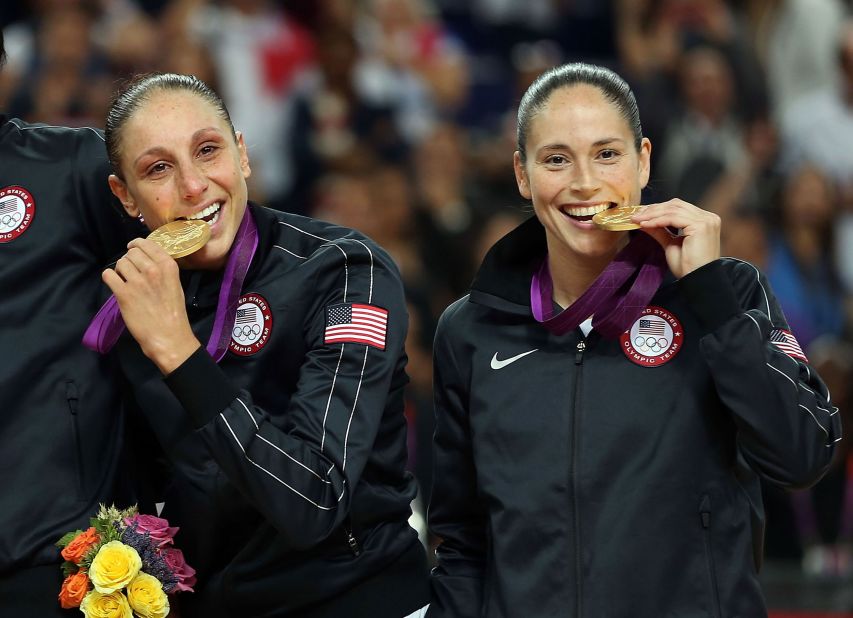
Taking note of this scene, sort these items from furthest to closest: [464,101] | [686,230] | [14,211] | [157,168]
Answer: [464,101], [14,211], [157,168], [686,230]

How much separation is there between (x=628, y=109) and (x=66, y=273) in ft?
4.43

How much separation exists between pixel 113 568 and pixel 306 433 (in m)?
0.49

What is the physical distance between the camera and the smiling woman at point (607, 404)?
→ 2785 millimetres

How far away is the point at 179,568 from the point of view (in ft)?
9.63

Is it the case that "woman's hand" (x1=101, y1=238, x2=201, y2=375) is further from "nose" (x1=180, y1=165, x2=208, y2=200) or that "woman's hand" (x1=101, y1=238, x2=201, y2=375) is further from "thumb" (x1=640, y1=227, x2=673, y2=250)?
"thumb" (x1=640, y1=227, x2=673, y2=250)

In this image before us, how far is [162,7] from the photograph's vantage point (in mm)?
8203

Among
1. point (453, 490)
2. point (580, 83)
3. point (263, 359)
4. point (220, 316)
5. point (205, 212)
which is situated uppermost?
point (580, 83)

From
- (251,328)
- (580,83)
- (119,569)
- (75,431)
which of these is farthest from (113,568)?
(580,83)

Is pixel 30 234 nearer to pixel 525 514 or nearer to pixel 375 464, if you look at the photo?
pixel 375 464

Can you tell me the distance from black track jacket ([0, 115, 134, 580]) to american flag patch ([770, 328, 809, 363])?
1497mm

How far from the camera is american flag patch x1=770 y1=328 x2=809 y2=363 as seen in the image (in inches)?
113

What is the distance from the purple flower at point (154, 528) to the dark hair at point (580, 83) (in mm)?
1173

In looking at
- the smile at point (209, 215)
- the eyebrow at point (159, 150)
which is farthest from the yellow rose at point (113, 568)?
the eyebrow at point (159, 150)

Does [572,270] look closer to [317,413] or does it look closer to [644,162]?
[644,162]
